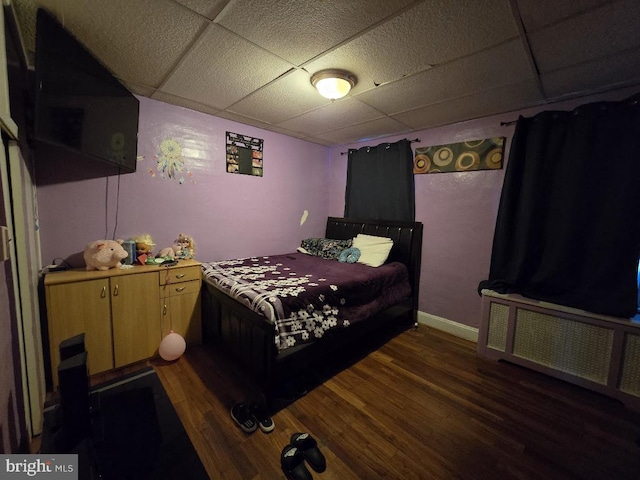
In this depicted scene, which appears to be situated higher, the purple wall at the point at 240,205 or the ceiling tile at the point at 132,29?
the ceiling tile at the point at 132,29

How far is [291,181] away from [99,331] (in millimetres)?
2583

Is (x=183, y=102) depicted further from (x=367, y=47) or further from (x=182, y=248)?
(x=367, y=47)

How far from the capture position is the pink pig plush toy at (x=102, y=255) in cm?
203

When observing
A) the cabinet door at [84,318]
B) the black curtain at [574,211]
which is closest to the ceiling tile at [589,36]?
the black curtain at [574,211]

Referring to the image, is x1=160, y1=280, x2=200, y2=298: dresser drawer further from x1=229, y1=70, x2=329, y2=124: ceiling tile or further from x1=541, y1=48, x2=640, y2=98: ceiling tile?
x1=541, y1=48, x2=640, y2=98: ceiling tile

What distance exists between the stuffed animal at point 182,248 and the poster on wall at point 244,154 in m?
0.90

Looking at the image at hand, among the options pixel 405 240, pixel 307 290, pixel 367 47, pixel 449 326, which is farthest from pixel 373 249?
pixel 367 47

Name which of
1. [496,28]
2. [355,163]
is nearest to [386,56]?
[496,28]

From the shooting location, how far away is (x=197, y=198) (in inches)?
111

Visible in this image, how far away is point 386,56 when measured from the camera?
1654mm

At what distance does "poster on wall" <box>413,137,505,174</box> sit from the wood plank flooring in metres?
1.93

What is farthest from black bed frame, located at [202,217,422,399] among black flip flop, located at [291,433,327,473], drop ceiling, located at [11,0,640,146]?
drop ceiling, located at [11,0,640,146]

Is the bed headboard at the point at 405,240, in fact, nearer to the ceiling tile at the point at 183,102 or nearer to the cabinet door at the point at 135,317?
the ceiling tile at the point at 183,102

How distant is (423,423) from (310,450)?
2.49ft
